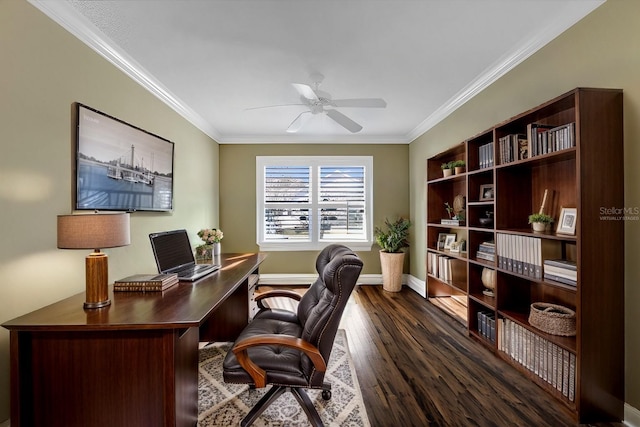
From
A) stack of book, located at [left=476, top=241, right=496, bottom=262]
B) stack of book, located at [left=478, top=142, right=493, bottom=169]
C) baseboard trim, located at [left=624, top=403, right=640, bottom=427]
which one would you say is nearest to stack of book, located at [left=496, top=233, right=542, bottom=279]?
stack of book, located at [left=476, top=241, right=496, bottom=262]

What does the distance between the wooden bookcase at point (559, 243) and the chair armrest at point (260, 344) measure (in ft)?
5.21

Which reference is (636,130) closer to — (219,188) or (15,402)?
(15,402)

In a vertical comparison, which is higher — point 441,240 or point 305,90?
point 305,90

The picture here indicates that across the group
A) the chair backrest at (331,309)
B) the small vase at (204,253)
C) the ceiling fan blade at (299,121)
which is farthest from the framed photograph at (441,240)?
the small vase at (204,253)

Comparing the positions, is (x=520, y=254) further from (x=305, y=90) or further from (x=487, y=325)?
(x=305, y=90)

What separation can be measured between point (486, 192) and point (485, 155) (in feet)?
1.20

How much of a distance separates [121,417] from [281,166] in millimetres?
3976

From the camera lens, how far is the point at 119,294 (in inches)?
71.4

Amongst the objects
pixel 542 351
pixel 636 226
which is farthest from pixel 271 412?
pixel 636 226

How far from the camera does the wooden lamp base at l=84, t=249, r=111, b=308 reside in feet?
5.00

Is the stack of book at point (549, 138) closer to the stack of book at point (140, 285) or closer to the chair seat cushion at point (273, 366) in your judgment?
the chair seat cushion at point (273, 366)

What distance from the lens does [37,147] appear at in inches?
64.5

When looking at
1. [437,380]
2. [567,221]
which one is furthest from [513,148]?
[437,380]

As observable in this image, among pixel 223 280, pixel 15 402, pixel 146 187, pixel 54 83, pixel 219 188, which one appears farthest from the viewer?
pixel 219 188
